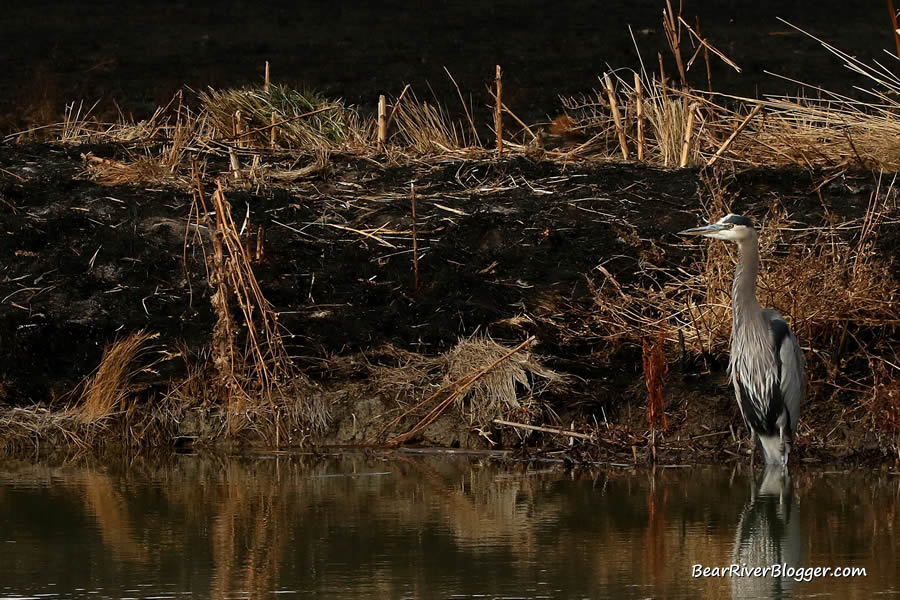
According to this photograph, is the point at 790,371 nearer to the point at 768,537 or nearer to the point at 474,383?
the point at 768,537

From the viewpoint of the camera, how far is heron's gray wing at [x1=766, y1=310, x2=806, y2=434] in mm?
9195

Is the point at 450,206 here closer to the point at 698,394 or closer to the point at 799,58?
the point at 698,394

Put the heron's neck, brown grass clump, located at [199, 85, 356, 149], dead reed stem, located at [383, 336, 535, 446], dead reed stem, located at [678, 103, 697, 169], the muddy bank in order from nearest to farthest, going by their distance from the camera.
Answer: the heron's neck
dead reed stem, located at [383, 336, 535, 446]
the muddy bank
dead reed stem, located at [678, 103, 697, 169]
brown grass clump, located at [199, 85, 356, 149]

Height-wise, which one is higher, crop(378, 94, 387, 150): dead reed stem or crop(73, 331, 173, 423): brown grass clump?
crop(378, 94, 387, 150): dead reed stem

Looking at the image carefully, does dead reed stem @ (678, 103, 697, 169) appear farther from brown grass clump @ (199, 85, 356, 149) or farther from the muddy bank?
brown grass clump @ (199, 85, 356, 149)

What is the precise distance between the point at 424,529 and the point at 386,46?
106 ft

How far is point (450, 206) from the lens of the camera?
42.6ft

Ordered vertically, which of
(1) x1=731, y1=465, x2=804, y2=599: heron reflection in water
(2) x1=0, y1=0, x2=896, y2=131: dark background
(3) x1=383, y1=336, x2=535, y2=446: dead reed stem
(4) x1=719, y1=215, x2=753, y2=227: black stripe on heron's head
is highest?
(2) x1=0, y1=0, x2=896, y2=131: dark background

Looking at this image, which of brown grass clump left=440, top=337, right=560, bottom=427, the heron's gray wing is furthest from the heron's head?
brown grass clump left=440, top=337, right=560, bottom=427

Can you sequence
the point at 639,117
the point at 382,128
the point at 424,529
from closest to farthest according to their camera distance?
the point at 424,529, the point at 639,117, the point at 382,128

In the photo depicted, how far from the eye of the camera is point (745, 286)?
939 centimetres

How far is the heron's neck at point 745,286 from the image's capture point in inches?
369

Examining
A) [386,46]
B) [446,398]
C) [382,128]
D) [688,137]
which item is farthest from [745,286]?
[386,46]

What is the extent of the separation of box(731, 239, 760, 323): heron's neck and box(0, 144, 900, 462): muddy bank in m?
0.89
